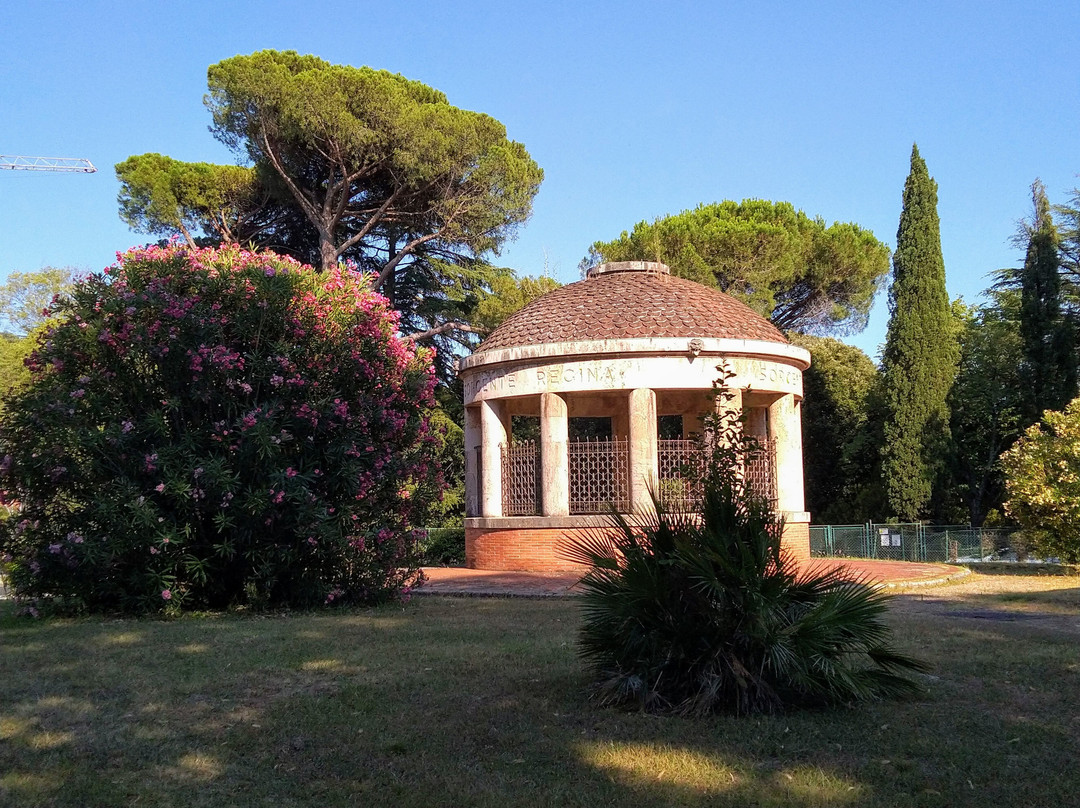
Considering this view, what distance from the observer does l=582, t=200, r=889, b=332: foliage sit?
37.3 m

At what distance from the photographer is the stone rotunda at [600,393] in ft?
63.0

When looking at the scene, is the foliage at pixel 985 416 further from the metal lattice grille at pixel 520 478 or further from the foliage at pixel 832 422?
the metal lattice grille at pixel 520 478

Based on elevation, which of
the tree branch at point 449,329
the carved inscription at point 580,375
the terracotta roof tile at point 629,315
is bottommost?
the carved inscription at point 580,375

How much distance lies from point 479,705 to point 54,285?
43.4 meters

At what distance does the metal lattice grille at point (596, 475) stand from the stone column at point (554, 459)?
0.25 meters

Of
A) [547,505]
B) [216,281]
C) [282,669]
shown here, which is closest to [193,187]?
[547,505]

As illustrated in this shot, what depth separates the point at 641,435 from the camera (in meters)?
19.3

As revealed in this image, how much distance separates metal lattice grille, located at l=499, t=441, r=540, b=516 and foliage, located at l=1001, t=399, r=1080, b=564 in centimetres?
961

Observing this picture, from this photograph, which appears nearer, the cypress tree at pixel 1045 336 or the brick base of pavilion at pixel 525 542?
the brick base of pavilion at pixel 525 542

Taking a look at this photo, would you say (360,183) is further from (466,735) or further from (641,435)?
(466,735)

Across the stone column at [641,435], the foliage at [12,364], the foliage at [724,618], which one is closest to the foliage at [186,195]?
the foliage at [12,364]

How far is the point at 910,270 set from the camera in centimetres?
3061

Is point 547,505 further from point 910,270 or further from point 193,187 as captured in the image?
point 193,187

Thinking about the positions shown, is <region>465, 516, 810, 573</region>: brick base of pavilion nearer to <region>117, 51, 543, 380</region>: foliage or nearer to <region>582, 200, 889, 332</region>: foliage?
<region>117, 51, 543, 380</region>: foliage
